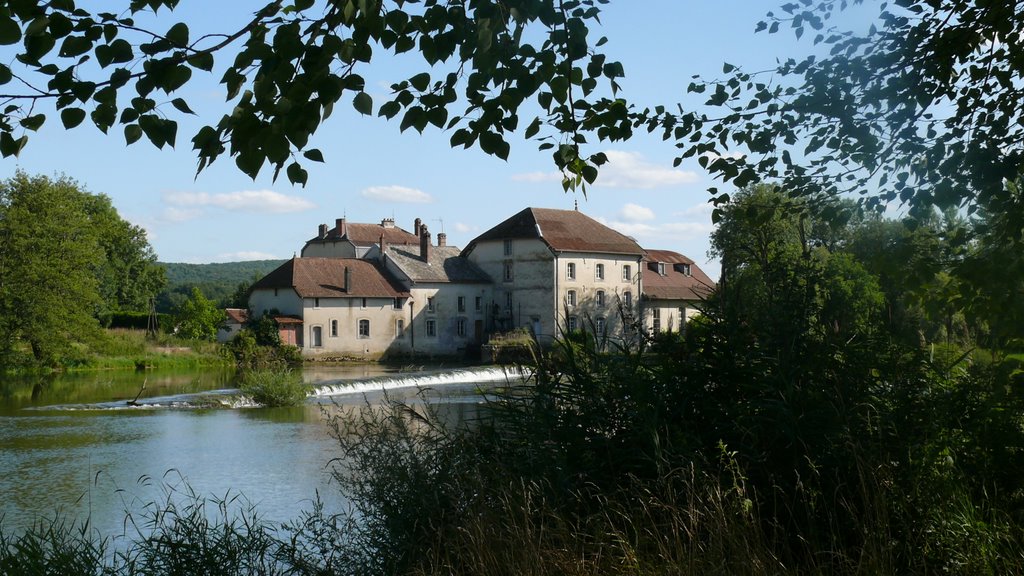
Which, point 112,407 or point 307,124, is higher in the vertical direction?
point 307,124

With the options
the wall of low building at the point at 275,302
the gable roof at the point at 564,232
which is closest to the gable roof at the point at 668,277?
the gable roof at the point at 564,232

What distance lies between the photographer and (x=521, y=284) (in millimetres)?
46000

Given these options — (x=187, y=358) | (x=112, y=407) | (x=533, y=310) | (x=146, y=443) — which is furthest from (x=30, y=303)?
(x=533, y=310)

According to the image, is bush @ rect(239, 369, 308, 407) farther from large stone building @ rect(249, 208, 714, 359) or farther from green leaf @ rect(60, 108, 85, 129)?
green leaf @ rect(60, 108, 85, 129)

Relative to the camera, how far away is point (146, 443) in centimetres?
1645

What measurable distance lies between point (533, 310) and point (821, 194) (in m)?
38.0

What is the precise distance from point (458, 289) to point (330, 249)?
807 inches

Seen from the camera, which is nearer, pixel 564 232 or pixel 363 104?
pixel 363 104

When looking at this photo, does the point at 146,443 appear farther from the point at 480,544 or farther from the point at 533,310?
the point at 533,310

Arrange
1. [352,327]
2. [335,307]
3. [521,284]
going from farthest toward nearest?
[521,284] → [352,327] → [335,307]

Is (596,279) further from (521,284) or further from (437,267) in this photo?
(437,267)

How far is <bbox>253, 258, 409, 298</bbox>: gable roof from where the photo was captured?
43.0 meters

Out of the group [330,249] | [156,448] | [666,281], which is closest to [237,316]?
[330,249]

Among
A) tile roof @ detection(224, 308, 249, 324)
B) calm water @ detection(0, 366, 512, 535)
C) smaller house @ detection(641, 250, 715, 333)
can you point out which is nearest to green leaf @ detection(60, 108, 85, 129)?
calm water @ detection(0, 366, 512, 535)
